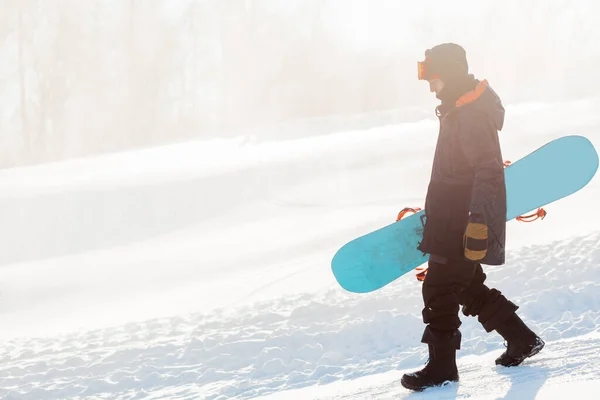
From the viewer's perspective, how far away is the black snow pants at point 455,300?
3.20 metres

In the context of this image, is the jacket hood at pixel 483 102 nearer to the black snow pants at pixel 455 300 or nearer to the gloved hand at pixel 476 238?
the gloved hand at pixel 476 238

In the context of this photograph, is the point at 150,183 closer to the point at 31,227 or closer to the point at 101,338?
the point at 31,227

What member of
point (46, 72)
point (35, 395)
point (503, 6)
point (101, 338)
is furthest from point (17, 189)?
point (503, 6)

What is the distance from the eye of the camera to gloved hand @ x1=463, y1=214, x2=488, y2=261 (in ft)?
9.82

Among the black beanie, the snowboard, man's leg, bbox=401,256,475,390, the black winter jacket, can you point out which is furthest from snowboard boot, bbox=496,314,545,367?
the black beanie

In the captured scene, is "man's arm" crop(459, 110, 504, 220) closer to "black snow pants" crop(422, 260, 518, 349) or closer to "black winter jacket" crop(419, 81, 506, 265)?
"black winter jacket" crop(419, 81, 506, 265)

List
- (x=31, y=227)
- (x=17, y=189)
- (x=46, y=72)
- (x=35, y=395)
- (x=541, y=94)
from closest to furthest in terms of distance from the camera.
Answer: (x=35, y=395)
(x=31, y=227)
(x=17, y=189)
(x=541, y=94)
(x=46, y=72)

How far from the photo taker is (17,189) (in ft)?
37.3

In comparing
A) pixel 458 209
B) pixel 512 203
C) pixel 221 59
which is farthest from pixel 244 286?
pixel 221 59

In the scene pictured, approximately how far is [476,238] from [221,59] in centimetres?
3218

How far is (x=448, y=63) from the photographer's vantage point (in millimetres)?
3188

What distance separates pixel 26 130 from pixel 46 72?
2.83m

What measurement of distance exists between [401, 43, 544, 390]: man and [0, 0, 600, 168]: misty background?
2678 cm

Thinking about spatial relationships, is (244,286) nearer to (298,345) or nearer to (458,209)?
(298,345)
